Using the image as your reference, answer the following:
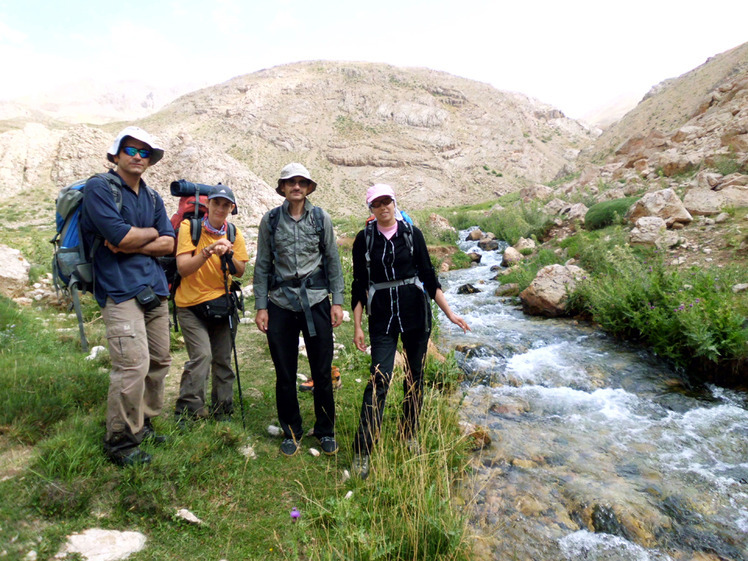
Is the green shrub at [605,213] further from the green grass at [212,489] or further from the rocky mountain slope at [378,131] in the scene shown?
the rocky mountain slope at [378,131]

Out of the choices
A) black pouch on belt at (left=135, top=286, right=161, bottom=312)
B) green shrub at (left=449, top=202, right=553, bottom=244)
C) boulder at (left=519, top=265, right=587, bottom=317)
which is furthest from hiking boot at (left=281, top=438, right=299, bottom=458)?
green shrub at (left=449, top=202, right=553, bottom=244)

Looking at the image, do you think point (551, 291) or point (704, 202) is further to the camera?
point (704, 202)

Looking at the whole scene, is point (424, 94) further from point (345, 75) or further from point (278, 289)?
point (278, 289)

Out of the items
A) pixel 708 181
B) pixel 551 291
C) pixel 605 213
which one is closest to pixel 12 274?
pixel 551 291

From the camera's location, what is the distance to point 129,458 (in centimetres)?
277

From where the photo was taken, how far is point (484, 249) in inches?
670

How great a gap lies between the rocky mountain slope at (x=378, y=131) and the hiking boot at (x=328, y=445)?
4802 cm

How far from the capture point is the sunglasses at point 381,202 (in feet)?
10.7

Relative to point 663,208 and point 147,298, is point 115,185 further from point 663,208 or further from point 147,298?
point 663,208

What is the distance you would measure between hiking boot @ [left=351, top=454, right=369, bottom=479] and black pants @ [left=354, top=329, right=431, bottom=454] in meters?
0.05

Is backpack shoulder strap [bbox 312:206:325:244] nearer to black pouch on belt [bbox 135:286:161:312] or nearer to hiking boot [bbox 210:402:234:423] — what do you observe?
black pouch on belt [bbox 135:286:161:312]

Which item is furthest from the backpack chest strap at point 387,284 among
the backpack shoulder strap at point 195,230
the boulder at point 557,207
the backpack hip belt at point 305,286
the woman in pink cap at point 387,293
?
the boulder at point 557,207

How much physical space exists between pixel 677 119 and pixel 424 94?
5532cm

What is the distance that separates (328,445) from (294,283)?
4.65ft
